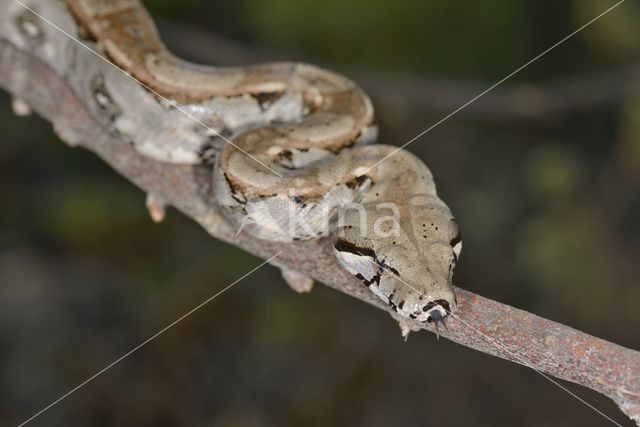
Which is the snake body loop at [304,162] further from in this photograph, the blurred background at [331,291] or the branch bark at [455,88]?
the blurred background at [331,291]

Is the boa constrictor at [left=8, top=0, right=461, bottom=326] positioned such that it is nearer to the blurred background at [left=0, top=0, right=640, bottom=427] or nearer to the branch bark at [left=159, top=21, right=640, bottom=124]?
the branch bark at [left=159, top=21, right=640, bottom=124]

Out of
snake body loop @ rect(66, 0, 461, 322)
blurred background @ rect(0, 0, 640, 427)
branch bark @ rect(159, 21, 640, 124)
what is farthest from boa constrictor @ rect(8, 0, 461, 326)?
blurred background @ rect(0, 0, 640, 427)

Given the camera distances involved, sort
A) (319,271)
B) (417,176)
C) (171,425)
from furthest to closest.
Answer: (171,425)
(417,176)
(319,271)

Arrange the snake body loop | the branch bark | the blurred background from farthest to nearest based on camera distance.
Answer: the branch bark → the blurred background → the snake body loop

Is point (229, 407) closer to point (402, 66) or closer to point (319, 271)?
point (319, 271)

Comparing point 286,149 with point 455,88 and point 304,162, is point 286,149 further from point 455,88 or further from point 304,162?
point 455,88

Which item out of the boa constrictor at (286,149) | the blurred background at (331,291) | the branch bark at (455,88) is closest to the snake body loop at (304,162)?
the boa constrictor at (286,149)

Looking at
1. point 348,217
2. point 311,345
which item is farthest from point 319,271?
point 311,345
